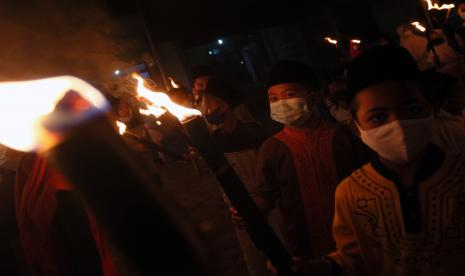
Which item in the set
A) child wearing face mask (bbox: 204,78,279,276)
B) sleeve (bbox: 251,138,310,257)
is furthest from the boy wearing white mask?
child wearing face mask (bbox: 204,78,279,276)

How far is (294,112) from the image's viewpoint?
302 centimetres

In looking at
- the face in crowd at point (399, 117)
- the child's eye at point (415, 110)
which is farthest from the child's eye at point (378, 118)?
the child's eye at point (415, 110)

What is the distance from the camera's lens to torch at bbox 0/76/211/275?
1.52 ft

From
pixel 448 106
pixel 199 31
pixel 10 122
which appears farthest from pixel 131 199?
pixel 199 31

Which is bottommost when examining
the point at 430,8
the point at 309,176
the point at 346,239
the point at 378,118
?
the point at 346,239

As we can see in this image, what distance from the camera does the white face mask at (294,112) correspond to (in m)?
3.01

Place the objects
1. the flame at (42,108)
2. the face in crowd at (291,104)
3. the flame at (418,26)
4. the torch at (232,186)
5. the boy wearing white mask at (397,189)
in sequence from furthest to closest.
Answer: the flame at (418,26) < the face in crowd at (291,104) < the boy wearing white mask at (397,189) < the torch at (232,186) < the flame at (42,108)

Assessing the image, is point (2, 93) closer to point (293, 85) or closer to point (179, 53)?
point (293, 85)

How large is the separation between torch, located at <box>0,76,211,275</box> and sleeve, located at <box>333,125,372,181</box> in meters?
2.35

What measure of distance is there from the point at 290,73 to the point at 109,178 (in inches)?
107

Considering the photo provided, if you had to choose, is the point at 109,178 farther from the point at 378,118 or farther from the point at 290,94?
the point at 290,94

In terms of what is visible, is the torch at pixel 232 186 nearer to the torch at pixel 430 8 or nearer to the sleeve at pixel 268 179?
the sleeve at pixel 268 179

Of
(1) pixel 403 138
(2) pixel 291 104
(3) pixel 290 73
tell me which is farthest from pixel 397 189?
(3) pixel 290 73

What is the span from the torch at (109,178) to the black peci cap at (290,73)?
8.71 ft
